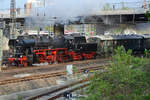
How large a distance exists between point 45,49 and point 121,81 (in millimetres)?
13046

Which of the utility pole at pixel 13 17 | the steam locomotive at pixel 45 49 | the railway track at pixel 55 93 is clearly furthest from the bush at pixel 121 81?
the utility pole at pixel 13 17

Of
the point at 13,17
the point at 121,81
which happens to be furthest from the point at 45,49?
the point at 121,81

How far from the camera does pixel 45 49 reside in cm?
2005

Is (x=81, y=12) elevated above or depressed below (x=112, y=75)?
above

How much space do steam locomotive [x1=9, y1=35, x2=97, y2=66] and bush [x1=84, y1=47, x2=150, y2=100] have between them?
11457mm

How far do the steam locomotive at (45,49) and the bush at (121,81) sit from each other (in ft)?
37.6

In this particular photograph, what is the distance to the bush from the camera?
732cm

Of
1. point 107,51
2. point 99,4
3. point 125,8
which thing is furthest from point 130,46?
point 99,4

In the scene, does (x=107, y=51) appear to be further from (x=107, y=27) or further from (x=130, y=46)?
(x=107, y=27)

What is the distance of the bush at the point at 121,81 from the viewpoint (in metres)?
7.32

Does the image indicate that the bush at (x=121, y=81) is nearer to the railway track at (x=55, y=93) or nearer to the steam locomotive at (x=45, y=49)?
the railway track at (x=55, y=93)

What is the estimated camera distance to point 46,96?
952 centimetres

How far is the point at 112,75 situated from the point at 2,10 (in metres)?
26.7

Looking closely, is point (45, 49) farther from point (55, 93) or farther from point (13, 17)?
point (55, 93)
